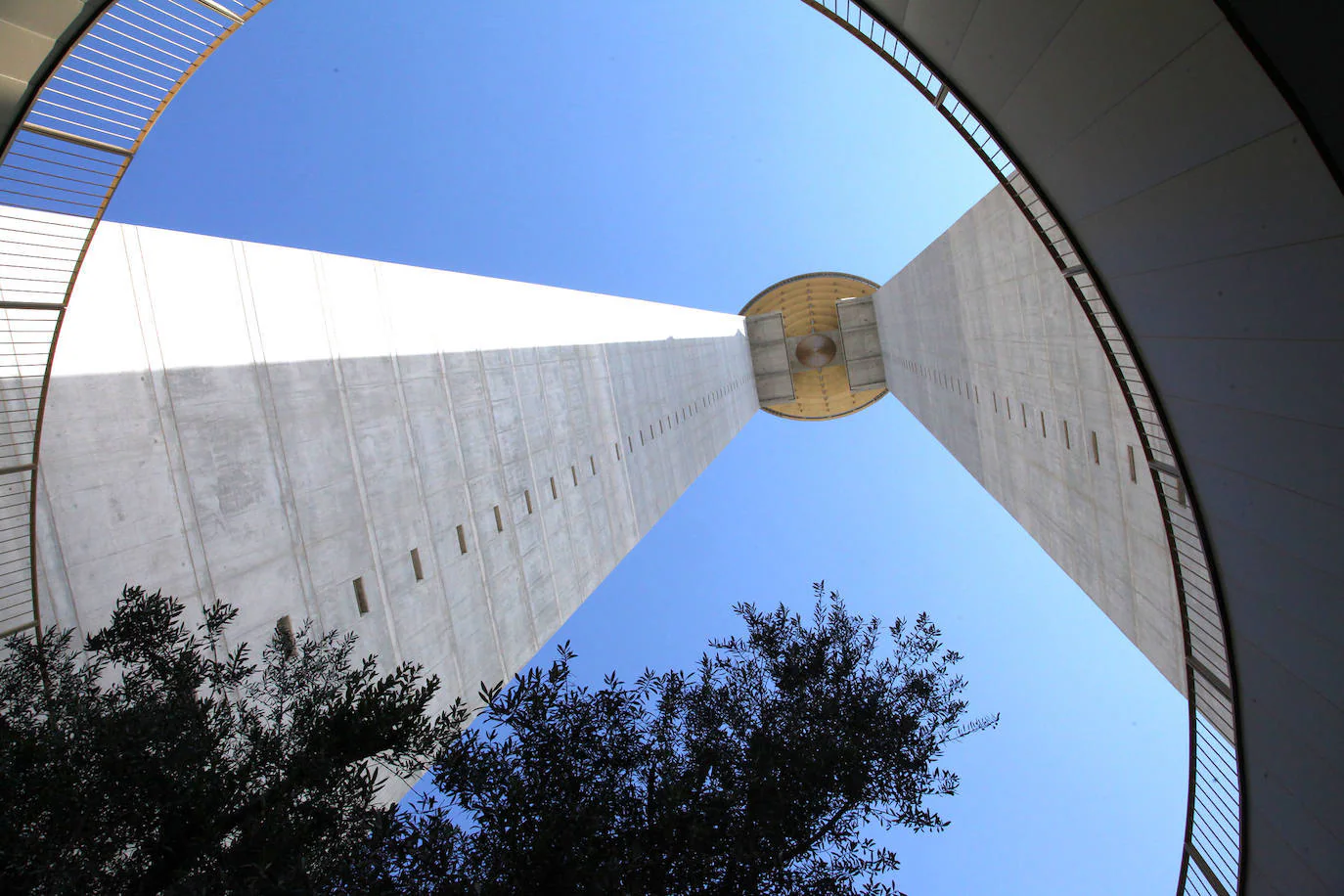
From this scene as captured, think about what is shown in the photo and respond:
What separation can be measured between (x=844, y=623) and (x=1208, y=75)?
4903 millimetres

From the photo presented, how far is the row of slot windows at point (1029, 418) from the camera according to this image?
926 cm

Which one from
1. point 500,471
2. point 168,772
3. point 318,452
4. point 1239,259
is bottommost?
point 168,772

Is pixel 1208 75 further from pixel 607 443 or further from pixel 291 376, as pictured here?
pixel 607 443

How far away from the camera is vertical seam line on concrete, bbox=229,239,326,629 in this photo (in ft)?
24.5

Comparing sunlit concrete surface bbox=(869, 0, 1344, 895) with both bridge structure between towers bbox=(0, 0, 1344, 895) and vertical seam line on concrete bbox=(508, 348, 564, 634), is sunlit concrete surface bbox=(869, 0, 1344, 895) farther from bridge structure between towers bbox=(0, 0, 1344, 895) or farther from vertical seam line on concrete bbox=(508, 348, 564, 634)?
vertical seam line on concrete bbox=(508, 348, 564, 634)

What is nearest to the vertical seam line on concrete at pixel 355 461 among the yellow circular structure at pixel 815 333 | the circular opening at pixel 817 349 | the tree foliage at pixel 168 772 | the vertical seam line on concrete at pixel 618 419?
the tree foliage at pixel 168 772

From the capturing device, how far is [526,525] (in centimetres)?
1306

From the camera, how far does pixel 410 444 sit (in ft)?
32.2

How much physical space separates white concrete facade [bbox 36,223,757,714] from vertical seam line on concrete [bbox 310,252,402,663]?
0.03 m

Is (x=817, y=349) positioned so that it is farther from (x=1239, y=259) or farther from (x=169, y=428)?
(x=1239, y=259)

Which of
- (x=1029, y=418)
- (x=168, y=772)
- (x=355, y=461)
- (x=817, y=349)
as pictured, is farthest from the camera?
(x=817, y=349)

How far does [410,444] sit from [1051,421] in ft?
35.8

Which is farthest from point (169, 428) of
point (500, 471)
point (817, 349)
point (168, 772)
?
point (817, 349)

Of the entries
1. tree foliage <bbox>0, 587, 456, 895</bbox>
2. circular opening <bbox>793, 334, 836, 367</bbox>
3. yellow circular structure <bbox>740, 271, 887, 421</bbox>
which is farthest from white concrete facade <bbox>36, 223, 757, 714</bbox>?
circular opening <bbox>793, 334, 836, 367</bbox>
